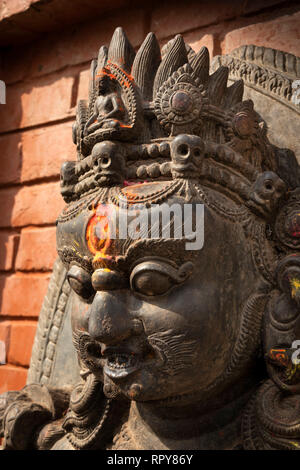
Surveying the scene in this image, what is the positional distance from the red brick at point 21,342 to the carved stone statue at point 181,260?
70 cm

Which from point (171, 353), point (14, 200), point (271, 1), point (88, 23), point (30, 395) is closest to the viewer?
point (171, 353)

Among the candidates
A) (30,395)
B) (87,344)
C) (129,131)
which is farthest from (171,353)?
(30,395)

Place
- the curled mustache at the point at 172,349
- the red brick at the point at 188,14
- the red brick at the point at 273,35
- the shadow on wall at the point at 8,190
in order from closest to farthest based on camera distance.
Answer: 1. the curled mustache at the point at 172,349
2. the red brick at the point at 273,35
3. the red brick at the point at 188,14
4. the shadow on wall at the point at 8,190

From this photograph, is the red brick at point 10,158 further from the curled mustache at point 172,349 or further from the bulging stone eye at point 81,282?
the curled mustache at point 172,349

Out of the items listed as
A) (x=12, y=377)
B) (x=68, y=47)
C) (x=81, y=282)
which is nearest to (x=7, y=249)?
(x=12, y=377)

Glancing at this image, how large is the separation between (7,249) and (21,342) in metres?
0.36

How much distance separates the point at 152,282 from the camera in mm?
860

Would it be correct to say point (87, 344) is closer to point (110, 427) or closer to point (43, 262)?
point (110, 427)

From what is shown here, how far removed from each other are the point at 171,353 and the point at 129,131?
16.3 inches

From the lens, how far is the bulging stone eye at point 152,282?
0.86 m

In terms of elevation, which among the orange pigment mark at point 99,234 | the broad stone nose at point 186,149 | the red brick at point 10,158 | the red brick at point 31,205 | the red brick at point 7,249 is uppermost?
the red brick at point 10,158

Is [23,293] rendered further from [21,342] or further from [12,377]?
[12,377]

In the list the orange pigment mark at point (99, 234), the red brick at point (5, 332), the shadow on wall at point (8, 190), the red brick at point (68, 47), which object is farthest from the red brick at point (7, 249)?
the orange pigment mark at point (99, 234)

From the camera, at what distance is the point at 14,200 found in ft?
6.11
